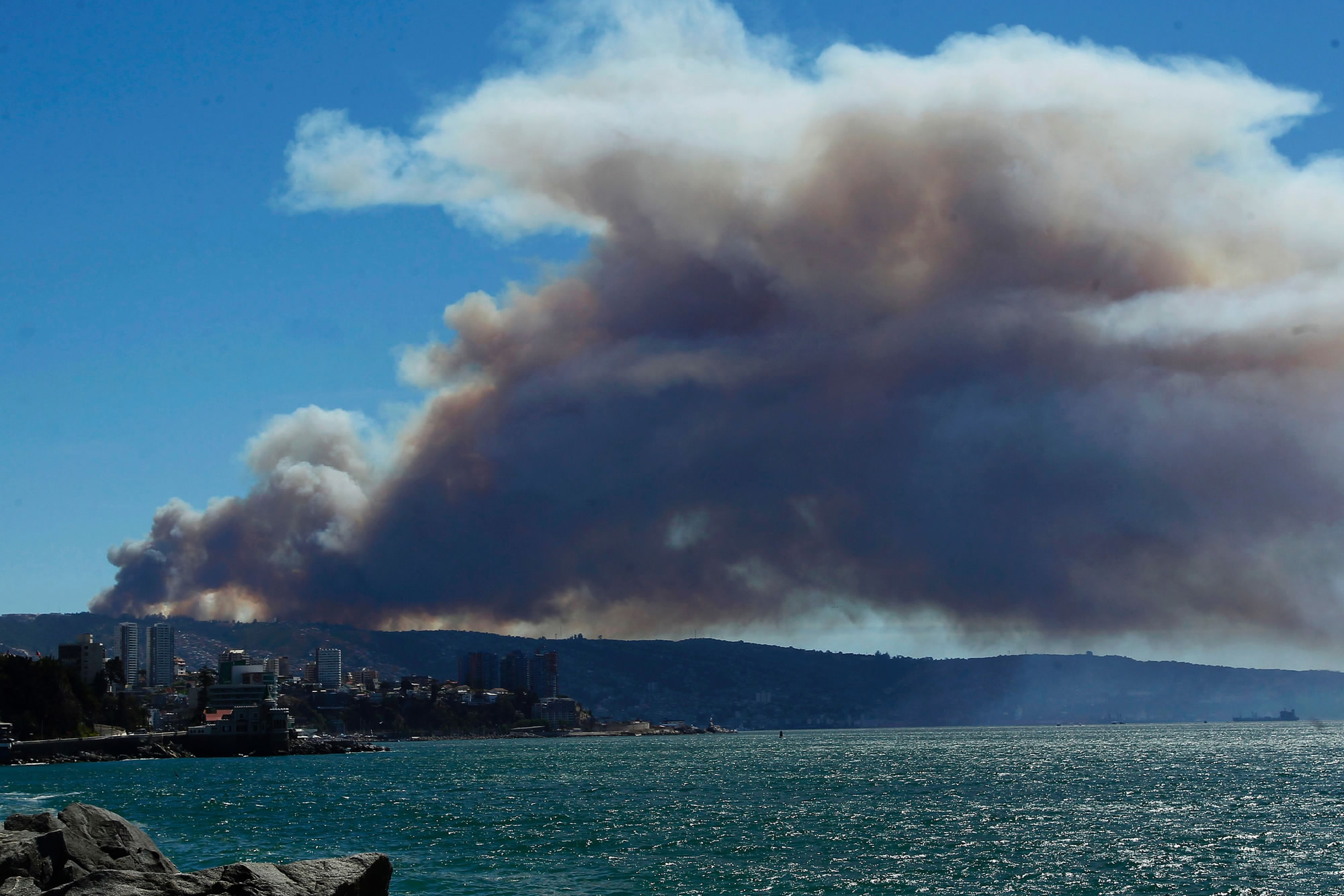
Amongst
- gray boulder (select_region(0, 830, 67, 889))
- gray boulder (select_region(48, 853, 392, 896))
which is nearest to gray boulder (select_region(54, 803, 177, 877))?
gray boulder (select_region(0, 830, 67, 889))

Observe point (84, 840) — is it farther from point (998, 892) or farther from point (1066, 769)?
point (1066, 769)

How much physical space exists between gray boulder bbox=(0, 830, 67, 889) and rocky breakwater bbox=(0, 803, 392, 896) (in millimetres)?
22

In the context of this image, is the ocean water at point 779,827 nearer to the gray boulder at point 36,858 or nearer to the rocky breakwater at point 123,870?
the rocky breakwater at point 123,870

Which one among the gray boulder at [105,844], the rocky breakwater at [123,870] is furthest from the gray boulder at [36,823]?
the gray boulder at [105,844]

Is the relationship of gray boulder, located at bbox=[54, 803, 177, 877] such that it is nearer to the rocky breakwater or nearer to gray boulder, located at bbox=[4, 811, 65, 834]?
the rocky breakwater

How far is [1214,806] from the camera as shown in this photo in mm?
93438

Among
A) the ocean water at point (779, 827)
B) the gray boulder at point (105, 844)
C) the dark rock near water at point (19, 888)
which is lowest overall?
the ocean water at point (779, 827)

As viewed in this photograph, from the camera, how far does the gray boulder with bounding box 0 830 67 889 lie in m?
43.0

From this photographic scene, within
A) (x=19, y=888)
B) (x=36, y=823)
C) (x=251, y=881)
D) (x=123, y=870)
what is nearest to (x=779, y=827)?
(x=36, y=823)

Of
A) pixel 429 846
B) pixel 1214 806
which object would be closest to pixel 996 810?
pixel 1214 806

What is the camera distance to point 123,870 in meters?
39.8

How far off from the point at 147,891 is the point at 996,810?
67.5 meters

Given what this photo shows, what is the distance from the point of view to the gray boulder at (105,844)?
44.6 metres

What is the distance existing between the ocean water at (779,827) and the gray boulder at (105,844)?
10.9 meters
